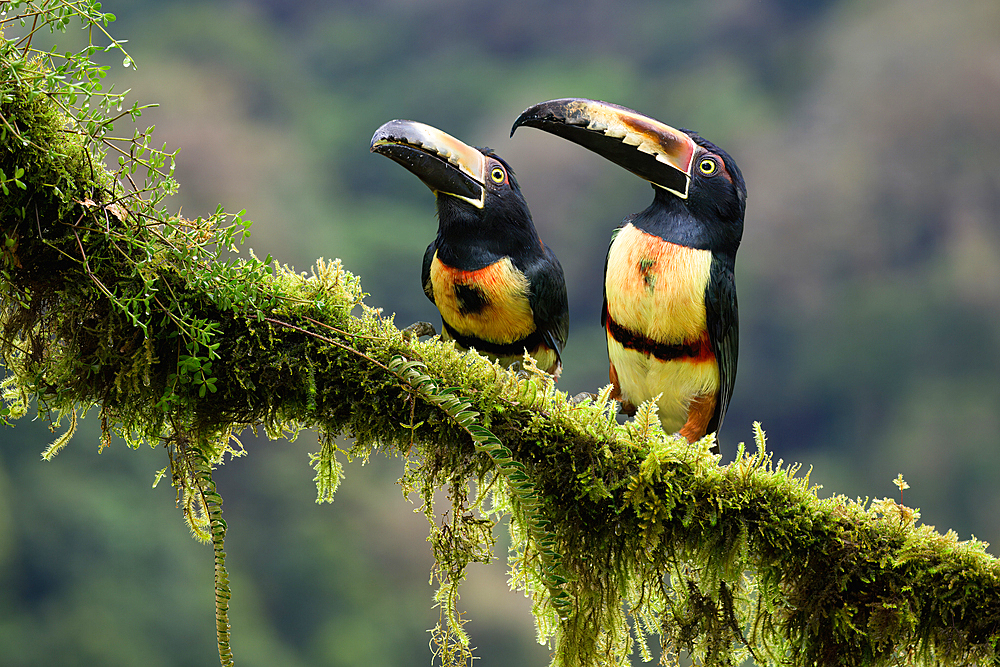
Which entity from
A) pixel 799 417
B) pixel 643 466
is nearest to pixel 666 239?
pixel 643 466

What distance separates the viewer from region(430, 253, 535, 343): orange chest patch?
1.64 m

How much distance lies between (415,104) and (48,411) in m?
6.38

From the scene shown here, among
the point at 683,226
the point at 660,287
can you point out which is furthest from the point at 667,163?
the point at 660,287

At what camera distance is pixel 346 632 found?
18.4 feet

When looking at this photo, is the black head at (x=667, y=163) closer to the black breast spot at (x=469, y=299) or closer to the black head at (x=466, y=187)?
the black head at (x=466, y=187)

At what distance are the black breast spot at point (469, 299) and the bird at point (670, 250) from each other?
0.81 feet

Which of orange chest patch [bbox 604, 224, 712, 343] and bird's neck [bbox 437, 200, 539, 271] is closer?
orange chest patch [bbox 604, 224, 712, 343]

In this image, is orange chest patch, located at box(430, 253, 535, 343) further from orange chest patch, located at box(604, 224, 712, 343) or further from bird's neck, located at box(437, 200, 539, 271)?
orange chest patch, located at box(604, 224, 712, 343)

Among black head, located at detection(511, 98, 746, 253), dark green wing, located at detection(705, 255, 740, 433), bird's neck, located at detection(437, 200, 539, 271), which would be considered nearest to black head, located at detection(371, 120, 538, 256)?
bird's neck, located at detection(437, 200, 539, 271)

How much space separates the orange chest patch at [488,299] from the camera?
1.64m

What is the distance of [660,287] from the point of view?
4.98 feet

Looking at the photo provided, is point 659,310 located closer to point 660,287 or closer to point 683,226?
point 660,287

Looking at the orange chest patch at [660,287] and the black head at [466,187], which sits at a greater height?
the black head at [466,187]

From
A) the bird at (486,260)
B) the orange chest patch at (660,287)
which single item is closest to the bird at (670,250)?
the orange chest patch at (660,287)
